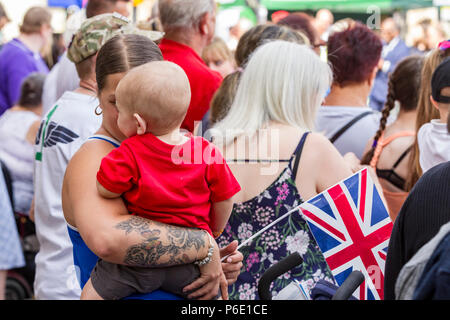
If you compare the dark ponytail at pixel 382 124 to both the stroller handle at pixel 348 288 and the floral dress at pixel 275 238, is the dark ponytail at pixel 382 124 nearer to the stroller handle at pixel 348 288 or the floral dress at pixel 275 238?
the floral dress at pixel 275 238

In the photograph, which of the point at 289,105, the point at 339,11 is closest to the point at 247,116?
the point at 289,105

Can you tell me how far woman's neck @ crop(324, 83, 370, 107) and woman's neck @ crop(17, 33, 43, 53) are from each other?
4.02m

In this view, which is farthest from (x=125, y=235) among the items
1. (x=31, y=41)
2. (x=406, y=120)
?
(x=31, y=41)

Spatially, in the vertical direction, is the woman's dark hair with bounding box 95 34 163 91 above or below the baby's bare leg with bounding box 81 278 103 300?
above

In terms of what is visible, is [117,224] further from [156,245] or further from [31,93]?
[31,93]

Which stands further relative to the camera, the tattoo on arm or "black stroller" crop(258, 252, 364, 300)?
the tattoo on arm

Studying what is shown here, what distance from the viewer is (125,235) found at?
1930 millimetres

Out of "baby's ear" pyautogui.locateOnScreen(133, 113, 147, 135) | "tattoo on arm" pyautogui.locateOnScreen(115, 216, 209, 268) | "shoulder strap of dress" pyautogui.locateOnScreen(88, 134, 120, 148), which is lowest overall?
"tattoo on arm" pyautogui.locateOnScreen(115, 216, 209, 268)

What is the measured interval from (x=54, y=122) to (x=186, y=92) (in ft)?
3.61

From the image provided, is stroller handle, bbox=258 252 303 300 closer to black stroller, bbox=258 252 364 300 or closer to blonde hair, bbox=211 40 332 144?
black stroller, bbox=258 252 364 300

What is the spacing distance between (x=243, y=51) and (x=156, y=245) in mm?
1954

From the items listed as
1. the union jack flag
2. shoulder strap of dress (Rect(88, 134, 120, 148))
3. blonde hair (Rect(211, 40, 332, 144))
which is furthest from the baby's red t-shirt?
blonde hair (Rect(211, 40, 332, 144))

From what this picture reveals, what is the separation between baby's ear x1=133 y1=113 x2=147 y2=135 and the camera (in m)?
1.94
